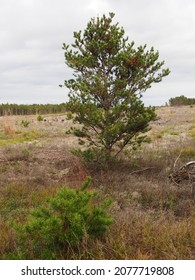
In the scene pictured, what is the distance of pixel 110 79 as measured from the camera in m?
8.51

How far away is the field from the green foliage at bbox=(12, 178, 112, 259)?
137 mm

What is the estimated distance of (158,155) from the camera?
10.7 meters

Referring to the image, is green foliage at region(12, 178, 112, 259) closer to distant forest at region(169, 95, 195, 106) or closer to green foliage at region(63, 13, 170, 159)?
green foliage at region(63, 13, 170, 159)

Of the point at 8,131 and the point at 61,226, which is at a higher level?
the point at 8,131

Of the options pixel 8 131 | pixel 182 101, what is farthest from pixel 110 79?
pixel 182 101

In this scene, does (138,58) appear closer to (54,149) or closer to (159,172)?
(159,172)

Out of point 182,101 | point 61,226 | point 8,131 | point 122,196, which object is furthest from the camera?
point 182,101

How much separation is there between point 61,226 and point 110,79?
5582 mm

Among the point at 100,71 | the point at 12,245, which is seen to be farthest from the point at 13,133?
the point at 12,245

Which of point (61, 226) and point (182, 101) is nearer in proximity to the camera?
point (61, 226)

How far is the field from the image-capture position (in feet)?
12.4

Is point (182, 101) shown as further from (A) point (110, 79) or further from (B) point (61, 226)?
(B) point (61, 226)

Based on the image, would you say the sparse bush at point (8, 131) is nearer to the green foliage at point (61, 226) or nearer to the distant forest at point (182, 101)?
the green foliage at point (61, 226)

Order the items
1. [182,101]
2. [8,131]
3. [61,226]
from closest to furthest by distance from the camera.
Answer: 1. [61,226]
2. [8,131]
3. [182,101]
